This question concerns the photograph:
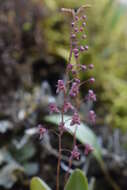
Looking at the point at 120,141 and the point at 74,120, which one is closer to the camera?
the point at 74,120

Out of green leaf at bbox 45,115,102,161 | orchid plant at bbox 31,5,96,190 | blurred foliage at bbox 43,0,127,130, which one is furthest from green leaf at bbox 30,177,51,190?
blurred foliage at bbox 43,0,127,130

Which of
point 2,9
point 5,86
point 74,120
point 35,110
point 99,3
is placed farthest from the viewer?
point 99,3

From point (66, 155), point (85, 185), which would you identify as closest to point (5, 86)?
point (66, 155)

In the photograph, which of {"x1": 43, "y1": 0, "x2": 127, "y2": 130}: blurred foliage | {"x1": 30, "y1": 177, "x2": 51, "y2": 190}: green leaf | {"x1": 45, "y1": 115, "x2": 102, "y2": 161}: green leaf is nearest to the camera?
{"x1": 30, "y1": 177, "x2": 51, "y2": 190}: green leaf

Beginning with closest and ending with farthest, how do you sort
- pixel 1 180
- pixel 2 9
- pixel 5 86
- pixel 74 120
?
pixel 74 120 < pixel 1 180 < pixel 5 86 < pixel 2 9

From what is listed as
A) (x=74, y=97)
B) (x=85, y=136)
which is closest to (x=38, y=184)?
(x=74, y=97)

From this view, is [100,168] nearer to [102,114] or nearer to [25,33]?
[102,114]

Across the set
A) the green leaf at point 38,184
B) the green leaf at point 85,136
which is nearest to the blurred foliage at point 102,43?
the green leaf at point 85,136

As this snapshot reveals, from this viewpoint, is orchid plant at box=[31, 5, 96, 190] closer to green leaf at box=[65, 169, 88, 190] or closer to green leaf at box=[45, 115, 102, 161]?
green leaf at box=[65, 169, 88, 190]
